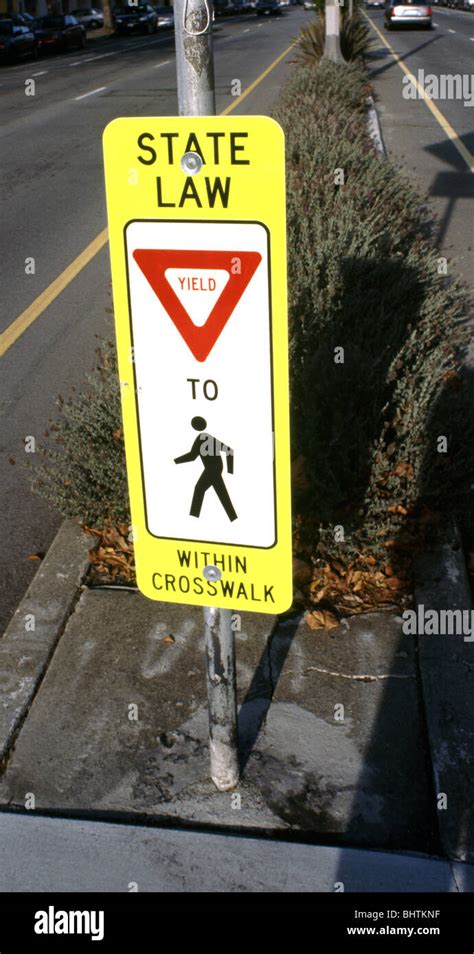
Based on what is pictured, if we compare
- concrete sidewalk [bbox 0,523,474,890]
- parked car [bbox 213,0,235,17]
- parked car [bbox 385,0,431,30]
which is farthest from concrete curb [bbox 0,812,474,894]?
parked car [bbox 213,0,235,17]

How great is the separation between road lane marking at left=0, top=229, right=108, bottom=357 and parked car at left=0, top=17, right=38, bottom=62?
2912 cm

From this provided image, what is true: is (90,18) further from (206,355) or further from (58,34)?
(206,355)

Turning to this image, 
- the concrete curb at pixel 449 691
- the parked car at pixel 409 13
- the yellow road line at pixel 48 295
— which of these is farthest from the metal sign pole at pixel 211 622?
the parked car at pixel 409 13

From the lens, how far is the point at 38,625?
154 inches

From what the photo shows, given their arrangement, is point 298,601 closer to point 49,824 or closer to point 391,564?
point 391,564

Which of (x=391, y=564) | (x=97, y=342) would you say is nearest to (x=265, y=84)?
(x=97, y=342)

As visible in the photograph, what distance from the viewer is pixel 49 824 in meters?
2.99

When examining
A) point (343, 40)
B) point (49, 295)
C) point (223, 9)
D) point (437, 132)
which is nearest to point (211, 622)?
point (49, 295)

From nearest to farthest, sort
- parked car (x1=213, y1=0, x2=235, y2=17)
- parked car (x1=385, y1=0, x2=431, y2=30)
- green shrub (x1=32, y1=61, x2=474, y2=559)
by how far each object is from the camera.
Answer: green shrub (x1=32, y1=61, x2=474, y2=559)
parked car (x1=385, y1=0, x2=431, y2=30)
parked car (x1=213, y1=0, x2=235, y2=17)

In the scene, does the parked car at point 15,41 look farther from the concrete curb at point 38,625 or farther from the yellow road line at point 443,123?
the concrete curb at point 38,625

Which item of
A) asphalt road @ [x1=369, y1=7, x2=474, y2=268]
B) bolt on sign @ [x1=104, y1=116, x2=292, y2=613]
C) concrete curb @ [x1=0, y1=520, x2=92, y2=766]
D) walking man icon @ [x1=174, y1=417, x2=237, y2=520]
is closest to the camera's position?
bolt on sign @ [x1=104, y1=116, x2=292, y2=613]

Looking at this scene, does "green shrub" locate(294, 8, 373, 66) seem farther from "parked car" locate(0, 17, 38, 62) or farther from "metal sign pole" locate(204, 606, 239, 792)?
"metal sign pole" locate(204, 606, 239, 792)

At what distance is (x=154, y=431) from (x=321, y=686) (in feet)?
4.72

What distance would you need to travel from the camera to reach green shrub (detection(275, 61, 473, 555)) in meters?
4.16
